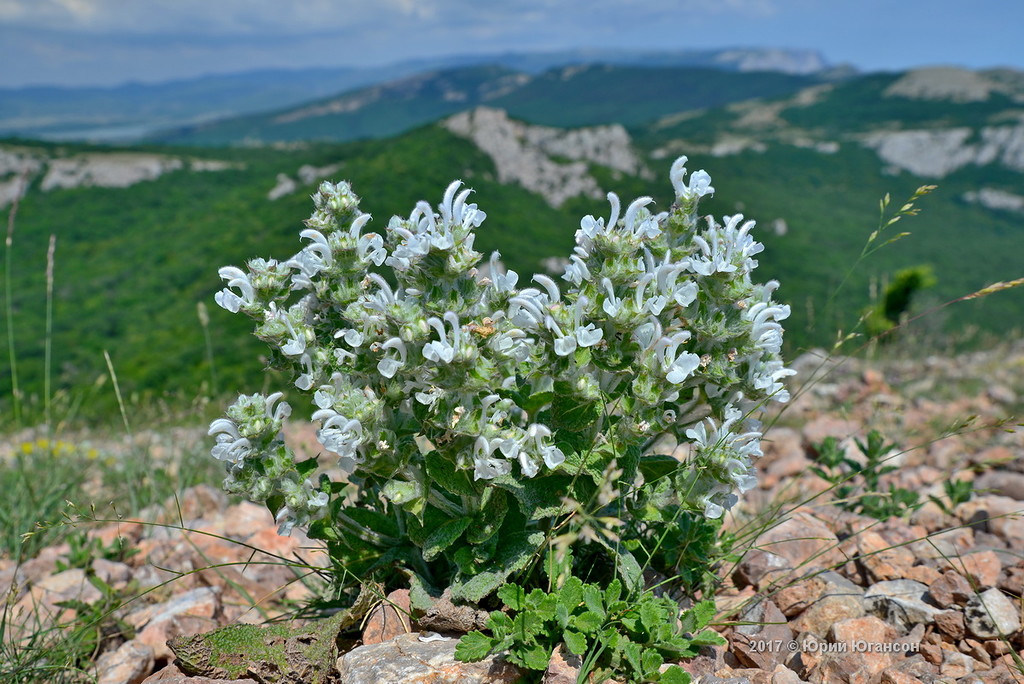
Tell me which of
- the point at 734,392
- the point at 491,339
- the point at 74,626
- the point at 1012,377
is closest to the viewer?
the point at 491,339

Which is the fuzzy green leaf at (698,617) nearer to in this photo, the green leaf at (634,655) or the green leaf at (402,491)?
the green leaf at (634,655)

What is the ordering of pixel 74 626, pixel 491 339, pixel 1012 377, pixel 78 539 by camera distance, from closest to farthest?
pixel 491 339
pixel 74 626
pixel 78 539
pixel 1012 377

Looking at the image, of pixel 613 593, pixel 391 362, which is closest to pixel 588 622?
pixel 613 593

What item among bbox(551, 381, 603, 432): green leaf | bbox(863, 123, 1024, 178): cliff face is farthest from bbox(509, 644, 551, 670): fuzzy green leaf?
bbox(863, 123, 1024, 178): cliff face

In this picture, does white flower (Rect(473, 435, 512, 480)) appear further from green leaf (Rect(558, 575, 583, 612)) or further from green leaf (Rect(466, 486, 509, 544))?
green leaf (Rect(558, 575, 583, 612))

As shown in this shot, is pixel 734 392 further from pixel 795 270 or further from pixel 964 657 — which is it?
pixel 795 270

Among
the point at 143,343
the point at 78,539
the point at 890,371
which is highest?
the point at 78,539

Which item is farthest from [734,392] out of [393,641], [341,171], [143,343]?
[341,171]
